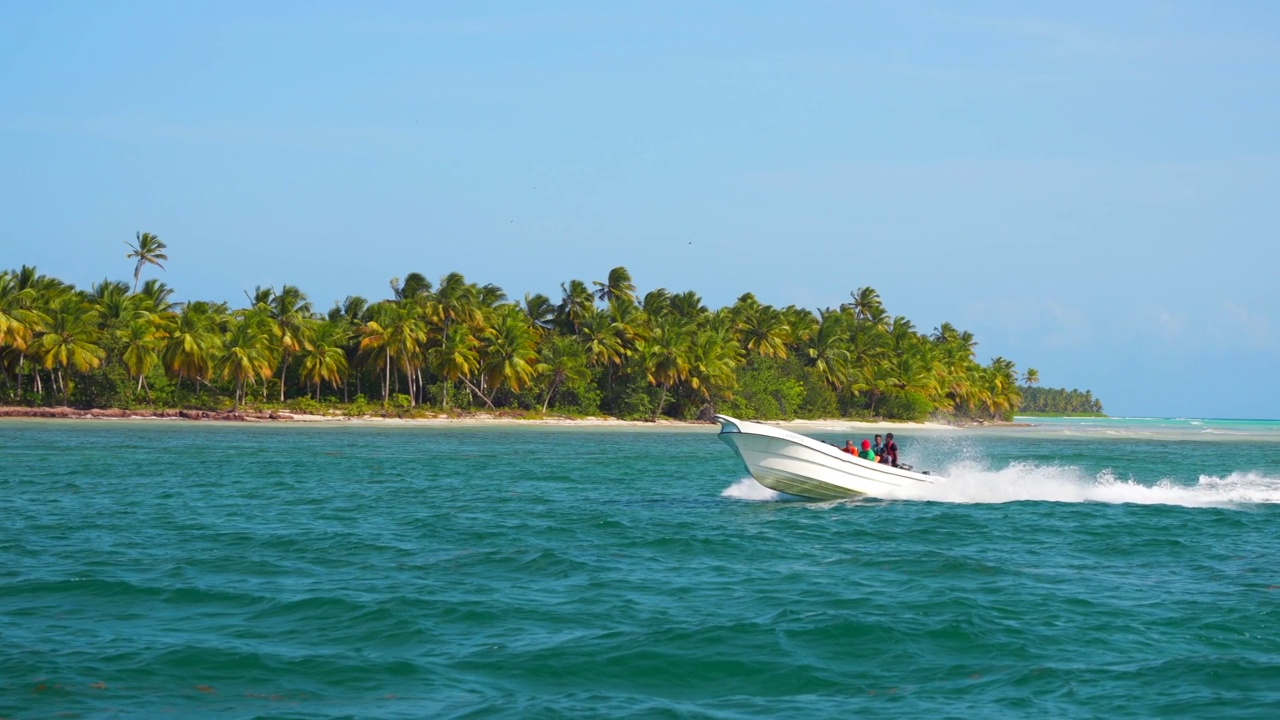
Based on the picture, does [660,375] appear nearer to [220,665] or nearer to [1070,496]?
[1070,496]

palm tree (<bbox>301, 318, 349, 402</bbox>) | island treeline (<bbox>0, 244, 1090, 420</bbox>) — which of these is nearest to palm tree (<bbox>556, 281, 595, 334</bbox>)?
island treeline (<bbox>0, 244, 1090, 420</bbox>)

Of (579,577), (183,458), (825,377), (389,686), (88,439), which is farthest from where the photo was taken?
(825,377)

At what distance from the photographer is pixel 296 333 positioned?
75438 millimetres

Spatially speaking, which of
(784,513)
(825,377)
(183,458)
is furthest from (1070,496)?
(825,377)

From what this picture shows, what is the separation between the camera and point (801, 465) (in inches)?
990

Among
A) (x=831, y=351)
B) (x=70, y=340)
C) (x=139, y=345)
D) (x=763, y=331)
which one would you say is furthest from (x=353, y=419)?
(x=831, y=351)

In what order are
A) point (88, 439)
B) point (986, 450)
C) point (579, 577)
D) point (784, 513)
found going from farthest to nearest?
point (986, 450)
point (88, 439)
point (784, 513)
point (579, 577)

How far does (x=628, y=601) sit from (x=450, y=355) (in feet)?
205

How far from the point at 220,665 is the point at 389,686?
5.77ft

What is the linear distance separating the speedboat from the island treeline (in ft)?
165

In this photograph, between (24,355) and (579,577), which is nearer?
(579,577)

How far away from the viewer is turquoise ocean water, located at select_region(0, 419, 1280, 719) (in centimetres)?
1038

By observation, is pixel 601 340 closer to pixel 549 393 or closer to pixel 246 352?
pixel 549 393

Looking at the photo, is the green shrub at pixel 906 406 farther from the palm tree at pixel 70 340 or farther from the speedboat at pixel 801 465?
the speedboat at pixel 801 465
